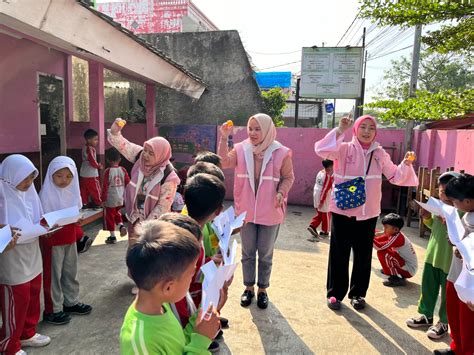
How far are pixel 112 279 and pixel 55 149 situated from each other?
348 centimetres

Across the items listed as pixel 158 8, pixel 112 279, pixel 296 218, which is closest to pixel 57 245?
pixel 112 279

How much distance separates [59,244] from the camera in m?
2.88

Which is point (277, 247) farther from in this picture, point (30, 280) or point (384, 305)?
point (30, 280)

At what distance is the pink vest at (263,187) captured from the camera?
313 centimetres

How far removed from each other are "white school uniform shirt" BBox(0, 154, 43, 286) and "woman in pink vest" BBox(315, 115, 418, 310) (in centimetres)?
226

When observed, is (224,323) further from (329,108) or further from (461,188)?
(329,108)

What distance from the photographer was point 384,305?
3.44 meters

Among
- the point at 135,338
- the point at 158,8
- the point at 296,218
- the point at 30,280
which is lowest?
the point at 296,218

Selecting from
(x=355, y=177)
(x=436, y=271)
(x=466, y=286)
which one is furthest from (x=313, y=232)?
(x=466, y=286)

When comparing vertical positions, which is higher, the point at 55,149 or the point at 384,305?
the point at 55,149

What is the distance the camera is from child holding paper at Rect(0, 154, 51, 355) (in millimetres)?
2357

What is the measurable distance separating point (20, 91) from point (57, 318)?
3858 mm

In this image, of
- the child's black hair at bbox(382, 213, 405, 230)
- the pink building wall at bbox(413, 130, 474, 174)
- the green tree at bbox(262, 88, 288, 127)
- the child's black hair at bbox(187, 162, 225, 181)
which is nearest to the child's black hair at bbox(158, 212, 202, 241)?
the child's black hair at bbox(187, 162, 225, 181)

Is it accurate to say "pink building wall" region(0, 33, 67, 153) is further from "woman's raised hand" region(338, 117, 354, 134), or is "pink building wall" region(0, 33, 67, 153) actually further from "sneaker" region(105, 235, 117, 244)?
"woman's raised hand" region(338, 117, 354, 134)
